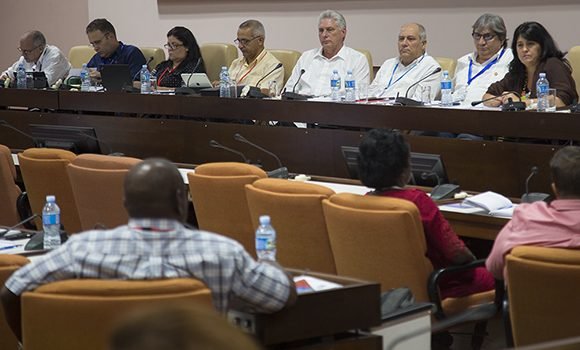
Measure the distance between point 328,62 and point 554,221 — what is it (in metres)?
4.54

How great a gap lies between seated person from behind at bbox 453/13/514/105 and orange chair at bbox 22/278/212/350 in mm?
4585

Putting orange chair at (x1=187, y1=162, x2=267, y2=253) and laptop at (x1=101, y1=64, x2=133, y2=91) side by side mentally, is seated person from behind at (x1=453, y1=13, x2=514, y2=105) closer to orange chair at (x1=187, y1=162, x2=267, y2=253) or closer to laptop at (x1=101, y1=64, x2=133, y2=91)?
laptop at (x1=101, y1=64, x2=133, y2=91)

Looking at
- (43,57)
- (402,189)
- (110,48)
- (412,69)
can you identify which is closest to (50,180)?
(402,189)

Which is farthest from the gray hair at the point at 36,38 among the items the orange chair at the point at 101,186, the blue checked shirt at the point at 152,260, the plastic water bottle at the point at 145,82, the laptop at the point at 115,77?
the blue checked shirt at the point at 152,260

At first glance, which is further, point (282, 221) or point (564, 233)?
point (282, 221)

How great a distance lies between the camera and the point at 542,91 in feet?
19.7

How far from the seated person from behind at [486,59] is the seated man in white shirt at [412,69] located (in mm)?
236

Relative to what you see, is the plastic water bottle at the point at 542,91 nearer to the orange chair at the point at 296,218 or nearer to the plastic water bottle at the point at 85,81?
the orange chair at the point at 296,218

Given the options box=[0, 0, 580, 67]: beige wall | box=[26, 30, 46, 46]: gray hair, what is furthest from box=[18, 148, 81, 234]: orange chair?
box=[26, 30, 46, 46]: gray hair

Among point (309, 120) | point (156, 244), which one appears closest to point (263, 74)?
point (309, 120)

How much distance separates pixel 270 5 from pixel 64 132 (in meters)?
3.32

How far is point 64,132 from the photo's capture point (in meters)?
7.01

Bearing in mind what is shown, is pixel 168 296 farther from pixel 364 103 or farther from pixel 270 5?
pixel 270 5

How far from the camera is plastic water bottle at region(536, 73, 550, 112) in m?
5.84
